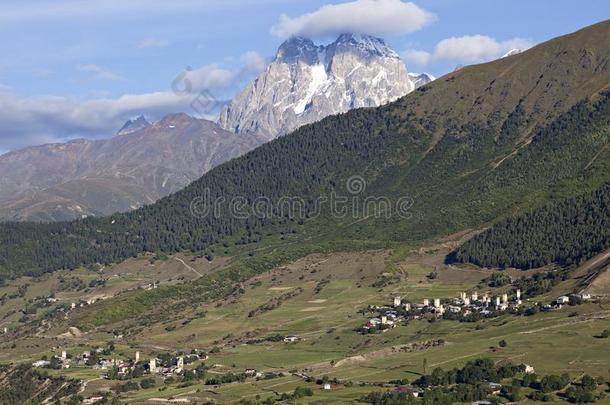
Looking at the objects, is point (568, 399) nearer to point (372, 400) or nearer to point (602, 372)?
point (602, 372)

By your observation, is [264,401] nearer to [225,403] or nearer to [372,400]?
[225,403]

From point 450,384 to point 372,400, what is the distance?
1633 centimetres

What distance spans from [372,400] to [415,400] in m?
7.62

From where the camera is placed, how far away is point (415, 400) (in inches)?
7224

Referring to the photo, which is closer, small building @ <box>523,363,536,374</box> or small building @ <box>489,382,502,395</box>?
small building @ <box>489,382,502,395</box>

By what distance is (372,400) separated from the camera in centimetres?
18725

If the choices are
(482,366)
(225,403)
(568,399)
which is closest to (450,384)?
(482,366)

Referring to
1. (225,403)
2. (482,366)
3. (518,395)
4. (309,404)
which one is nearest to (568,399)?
(518,395)

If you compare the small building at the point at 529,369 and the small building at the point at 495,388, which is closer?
the small building at the point at 495,388

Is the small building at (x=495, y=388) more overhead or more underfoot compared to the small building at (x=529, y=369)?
more underfoot

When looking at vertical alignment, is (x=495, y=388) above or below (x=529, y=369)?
below

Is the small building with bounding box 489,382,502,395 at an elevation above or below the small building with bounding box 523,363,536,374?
below

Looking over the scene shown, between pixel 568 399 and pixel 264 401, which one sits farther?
pixel 264 401

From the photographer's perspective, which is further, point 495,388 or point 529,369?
point 529,369
